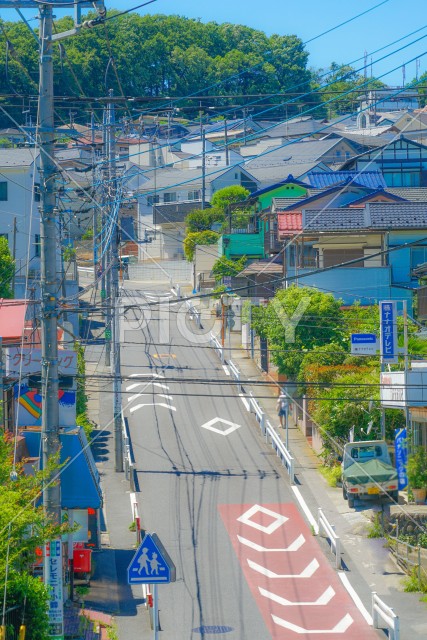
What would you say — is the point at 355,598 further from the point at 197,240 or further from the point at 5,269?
the point at 197,240

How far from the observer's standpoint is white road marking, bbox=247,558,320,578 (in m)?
20.3

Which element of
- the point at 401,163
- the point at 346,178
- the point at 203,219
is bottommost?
the point at 203,219

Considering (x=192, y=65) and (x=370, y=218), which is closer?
(x=370, y=218)

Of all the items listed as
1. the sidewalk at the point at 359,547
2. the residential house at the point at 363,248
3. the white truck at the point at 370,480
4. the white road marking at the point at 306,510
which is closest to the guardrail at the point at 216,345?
the residential house at the point at 363,248

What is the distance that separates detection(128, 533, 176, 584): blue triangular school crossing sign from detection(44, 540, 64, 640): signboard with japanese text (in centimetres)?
184

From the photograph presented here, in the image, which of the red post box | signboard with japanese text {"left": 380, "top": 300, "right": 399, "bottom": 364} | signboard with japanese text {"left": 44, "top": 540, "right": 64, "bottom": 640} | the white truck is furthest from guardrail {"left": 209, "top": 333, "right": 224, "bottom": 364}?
signboard with japanese text {"left": 44, "top": 540, "right": 64, "bottom": 640}

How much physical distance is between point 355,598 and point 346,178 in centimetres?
3463

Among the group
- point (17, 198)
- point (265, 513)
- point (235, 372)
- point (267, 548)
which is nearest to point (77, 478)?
point (267, 548)

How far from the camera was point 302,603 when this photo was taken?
18641 millimetres

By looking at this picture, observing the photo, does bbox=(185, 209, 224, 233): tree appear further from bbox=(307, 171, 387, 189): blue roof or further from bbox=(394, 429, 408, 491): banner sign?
bbox=(394, 429, 408, 491): banner sign

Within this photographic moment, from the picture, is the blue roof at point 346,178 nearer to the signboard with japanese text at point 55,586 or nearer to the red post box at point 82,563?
the red post box at point 82,563

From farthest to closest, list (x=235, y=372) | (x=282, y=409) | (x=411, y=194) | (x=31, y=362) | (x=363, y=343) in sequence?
1. (x=411, y=194)
2. (x=235, y=372)
3. (x=282, y=409)
4. (x=363, y=343)
5. (x=31, y=362)

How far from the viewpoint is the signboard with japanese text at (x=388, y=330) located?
81.8 ft

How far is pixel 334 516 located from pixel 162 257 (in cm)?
4394
